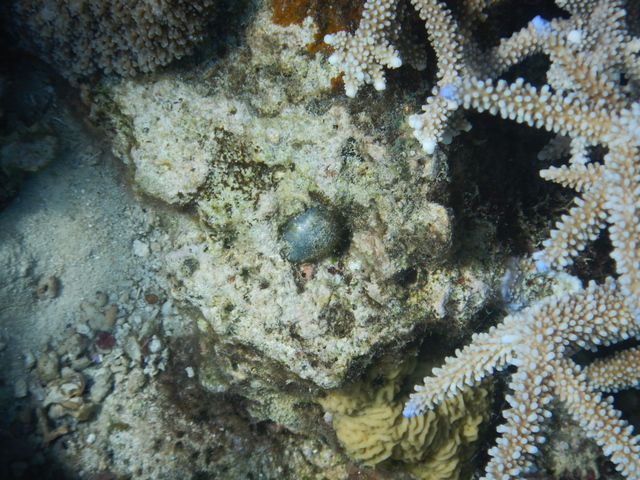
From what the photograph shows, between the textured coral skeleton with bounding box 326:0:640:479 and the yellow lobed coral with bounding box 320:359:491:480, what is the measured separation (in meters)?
0.40

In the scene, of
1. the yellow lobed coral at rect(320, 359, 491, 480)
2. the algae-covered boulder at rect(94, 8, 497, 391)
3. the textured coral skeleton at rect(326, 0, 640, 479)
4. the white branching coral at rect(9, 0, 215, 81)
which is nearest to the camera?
the textured coral skeleton at rect(326, 0, 640, 479)

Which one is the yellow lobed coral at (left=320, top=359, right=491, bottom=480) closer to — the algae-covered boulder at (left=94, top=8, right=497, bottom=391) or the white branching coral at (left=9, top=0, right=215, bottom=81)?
the algae-covered boulder at (left=94, top=8, right=497, bottom=391)

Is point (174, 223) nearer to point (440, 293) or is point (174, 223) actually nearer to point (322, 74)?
point (322, 74)

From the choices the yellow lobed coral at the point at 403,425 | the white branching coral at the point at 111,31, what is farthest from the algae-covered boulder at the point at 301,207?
the yellow lobed coral at the point at 403,425

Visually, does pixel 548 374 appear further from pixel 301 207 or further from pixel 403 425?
pixel 301 207

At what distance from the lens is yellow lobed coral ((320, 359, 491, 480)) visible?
119 inches

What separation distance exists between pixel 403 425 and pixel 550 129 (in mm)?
2340

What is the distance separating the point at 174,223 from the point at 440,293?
222cm

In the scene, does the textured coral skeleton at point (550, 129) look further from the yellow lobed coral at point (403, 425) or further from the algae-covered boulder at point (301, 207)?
the yellow lobed coral at point (403, 425)

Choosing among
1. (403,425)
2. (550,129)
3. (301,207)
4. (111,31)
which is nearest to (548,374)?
(403,425)

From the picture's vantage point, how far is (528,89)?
8.04 feet

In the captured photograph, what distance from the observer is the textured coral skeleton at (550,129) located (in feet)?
7.88

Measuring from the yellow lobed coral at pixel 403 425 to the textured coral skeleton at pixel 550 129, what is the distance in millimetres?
401

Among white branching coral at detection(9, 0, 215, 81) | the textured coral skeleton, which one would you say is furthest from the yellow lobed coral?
white branching coral at detection(9, 0, 215, 81)
